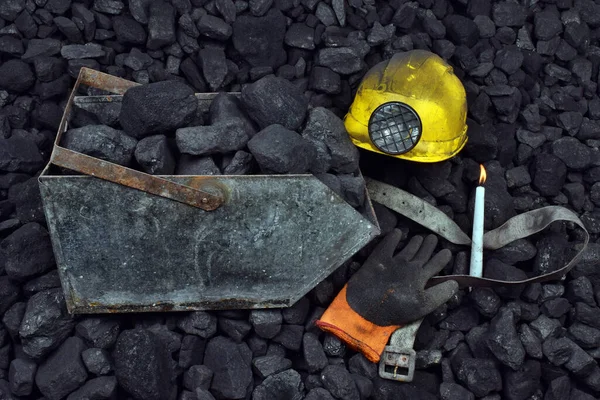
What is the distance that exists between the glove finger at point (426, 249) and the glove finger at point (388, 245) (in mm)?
134

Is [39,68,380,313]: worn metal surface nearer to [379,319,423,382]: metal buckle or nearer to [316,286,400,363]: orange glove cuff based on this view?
[316,286,400,363]: orange glove cuff

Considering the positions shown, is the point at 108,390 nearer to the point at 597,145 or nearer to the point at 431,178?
the point at 431,178

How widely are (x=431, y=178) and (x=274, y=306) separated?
1.25 meters

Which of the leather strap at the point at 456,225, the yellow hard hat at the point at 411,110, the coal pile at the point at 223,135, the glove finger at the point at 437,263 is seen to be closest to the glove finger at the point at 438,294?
the glove finger at the point at 437,263

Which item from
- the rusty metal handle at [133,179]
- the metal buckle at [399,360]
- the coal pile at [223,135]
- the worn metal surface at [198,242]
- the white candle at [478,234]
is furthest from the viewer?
the white candle at [478,234]

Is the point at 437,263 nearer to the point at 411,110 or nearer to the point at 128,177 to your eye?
the point at 411,110

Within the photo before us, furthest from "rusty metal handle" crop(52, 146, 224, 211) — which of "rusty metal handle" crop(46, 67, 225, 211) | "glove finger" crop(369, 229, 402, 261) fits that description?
"glove finger" crop(369, 229, 402, 261)

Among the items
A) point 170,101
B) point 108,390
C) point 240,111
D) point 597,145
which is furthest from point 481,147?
point 108,390

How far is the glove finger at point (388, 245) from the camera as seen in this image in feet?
13.2

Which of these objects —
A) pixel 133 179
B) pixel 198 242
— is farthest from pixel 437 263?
pixel 133 179

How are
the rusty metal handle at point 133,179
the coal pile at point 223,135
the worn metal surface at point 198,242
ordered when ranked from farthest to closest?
the coal pile at point 223,135 → the worn metal surface at point 198,242 → the rusty metal handle at point 133,179

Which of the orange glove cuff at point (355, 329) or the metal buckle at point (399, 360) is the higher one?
the orange glove cuff at point (355, 329)

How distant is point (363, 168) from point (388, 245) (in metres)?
0.61

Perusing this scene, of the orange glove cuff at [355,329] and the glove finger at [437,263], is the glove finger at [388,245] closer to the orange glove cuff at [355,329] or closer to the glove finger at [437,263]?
the glove finger at [437,263]
